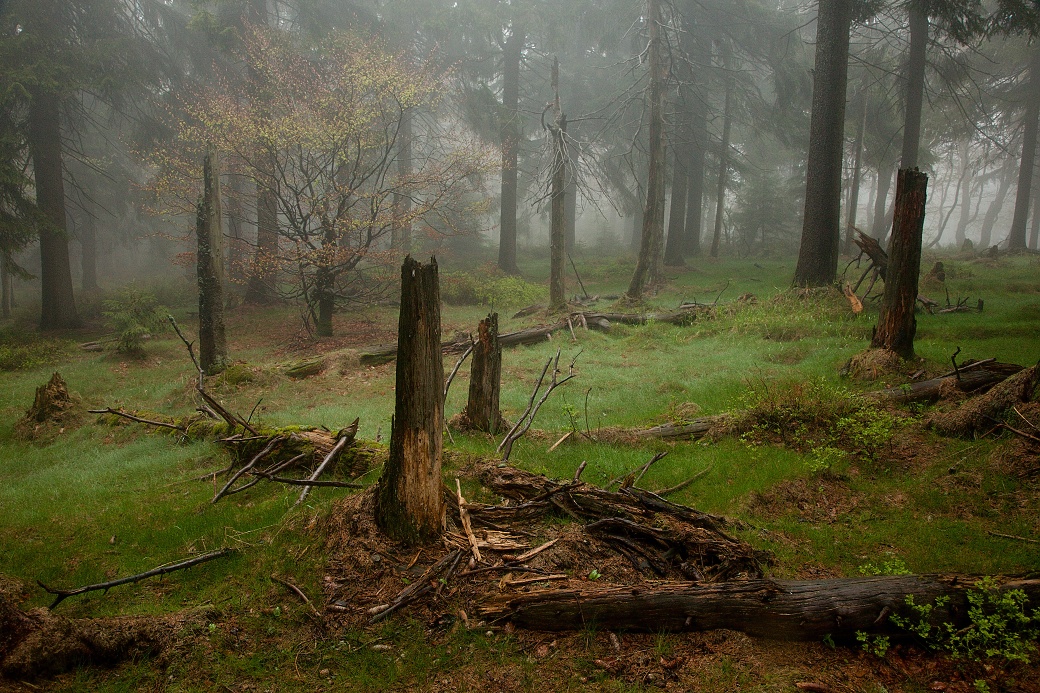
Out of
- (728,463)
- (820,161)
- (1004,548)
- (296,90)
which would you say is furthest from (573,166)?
(1004,548)

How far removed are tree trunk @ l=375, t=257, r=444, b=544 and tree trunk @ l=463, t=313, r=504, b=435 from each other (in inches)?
114

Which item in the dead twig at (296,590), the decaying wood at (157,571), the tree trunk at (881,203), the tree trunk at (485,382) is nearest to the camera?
the decaying wood at (157,571)

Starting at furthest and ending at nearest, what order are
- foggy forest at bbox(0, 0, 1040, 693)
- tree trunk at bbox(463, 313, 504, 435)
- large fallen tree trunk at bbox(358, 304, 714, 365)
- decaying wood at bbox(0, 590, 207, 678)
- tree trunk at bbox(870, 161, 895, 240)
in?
1. tree trunk at bbox(870, 161, 895, 240)
2. large fallen tree trunk at bbox(358, 304, 714, 365)
3. tree trunk at bbox(463, 313, 504, 435)
4. foggy forest at bbox(0, 0, 1040, 693)
5. decaying wood at bbox(0, 590, 207, 678)

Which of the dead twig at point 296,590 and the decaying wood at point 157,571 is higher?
the decaying wood at point 157,571

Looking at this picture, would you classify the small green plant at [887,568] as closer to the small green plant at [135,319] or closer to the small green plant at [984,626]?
the small green plant at [984,626]


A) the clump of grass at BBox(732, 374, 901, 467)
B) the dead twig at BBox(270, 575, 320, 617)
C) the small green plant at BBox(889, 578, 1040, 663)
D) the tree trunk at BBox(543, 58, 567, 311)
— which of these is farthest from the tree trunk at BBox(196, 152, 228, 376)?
the small green plant at BBox(889, 578, 1040, 663)

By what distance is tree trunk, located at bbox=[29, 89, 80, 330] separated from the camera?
17.5 m

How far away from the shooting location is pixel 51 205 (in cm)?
1756

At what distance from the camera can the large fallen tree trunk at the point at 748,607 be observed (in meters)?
3.59

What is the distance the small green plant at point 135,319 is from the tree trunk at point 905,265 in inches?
598

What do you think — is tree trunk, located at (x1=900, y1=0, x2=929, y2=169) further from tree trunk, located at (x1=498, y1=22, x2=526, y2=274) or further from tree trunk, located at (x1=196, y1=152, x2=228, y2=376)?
tree trunk, located at (x1=196, y1=152, x2=228, y2=376)

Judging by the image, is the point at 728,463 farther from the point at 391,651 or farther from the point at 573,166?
the point at 573,166

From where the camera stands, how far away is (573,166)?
1714cm

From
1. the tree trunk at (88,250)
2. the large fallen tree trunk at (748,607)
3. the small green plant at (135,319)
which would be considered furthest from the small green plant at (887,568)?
the tree trunk at (88,250)
